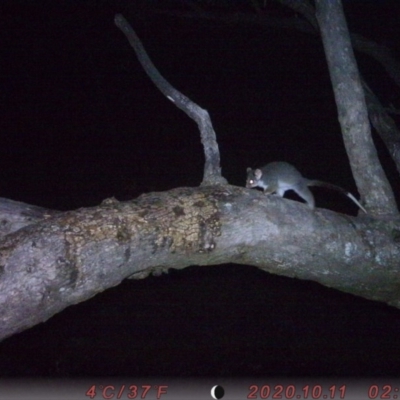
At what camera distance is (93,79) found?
938cm

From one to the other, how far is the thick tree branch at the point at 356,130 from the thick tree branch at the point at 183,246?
0.77 feet

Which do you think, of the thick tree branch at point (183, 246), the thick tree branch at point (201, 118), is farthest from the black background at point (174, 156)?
the thick tree branch at point (183, 246)

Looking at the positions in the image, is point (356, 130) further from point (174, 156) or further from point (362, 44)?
point (174, 156)

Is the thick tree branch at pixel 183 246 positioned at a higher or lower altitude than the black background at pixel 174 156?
lower

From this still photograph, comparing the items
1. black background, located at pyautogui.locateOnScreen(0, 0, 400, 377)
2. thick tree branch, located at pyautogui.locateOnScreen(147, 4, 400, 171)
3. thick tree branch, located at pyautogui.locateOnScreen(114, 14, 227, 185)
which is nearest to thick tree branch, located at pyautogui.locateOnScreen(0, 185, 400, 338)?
thick tree branch, located at pyautogui.locateOnScreen(114, 14, 227, 185)

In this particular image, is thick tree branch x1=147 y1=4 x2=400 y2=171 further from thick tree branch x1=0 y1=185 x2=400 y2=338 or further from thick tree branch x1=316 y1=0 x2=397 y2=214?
thick tree branch x1=0 y1=185 x2=400 y2=338

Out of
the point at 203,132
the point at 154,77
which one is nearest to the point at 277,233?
the point at 203,132

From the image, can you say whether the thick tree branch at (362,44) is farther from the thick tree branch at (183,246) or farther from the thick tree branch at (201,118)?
the thick tree branch at (201,118)

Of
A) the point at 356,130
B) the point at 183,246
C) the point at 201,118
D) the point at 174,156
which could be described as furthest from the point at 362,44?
the point at 174,156

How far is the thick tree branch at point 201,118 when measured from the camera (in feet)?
10.8

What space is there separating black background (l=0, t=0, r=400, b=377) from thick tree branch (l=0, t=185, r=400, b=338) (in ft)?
17.6

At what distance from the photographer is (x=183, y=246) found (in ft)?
9.59

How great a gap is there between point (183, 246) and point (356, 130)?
→ 4.93ft

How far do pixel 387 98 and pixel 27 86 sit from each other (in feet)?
18.4
